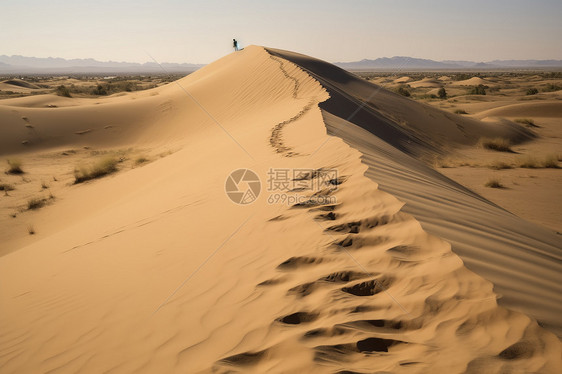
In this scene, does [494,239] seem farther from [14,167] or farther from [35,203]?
[14,167]

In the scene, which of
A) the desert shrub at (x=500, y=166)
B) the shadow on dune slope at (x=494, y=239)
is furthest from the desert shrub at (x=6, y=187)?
the desert shrub at (x=500, y=166)

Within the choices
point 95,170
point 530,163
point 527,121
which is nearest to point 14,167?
point 95,170

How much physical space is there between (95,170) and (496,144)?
1437 cm

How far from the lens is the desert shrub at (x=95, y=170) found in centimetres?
1032

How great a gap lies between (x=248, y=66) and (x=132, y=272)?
54.5ft

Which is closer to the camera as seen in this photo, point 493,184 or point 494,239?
point 494,239

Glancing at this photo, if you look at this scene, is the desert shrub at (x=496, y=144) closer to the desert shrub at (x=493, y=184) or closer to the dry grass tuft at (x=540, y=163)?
the dry grass tuft at (x=540, y=163)

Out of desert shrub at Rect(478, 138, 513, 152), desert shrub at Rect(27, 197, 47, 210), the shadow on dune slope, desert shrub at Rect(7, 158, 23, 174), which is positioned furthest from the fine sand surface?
desert shrub at Rect(478, 138, 513, 152)

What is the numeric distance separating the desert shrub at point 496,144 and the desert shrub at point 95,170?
13810 millimetres

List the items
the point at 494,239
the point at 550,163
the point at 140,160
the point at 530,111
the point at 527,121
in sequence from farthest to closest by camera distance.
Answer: the point at 530,111
the point at 527,121
the point at 140,160
the point at 550,163
the point at 494,239

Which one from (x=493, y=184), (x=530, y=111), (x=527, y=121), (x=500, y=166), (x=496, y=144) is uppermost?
(x=530, y=111)

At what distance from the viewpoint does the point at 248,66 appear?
18.4 metres

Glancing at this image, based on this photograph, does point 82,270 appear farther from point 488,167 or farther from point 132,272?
point 488,167

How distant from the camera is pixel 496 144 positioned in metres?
13.8
